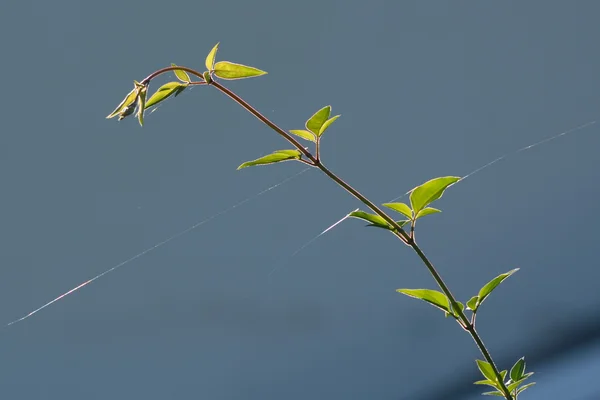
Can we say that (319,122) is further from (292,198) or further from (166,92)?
(292,198)

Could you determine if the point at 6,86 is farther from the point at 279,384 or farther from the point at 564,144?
the point at 564,144

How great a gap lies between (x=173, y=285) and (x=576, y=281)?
22.6 inches

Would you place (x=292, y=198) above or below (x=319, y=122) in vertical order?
above

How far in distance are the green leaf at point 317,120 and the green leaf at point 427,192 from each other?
48 mm

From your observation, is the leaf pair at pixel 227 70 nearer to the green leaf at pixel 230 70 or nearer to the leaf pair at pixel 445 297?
the green leaf at pixel 230 70

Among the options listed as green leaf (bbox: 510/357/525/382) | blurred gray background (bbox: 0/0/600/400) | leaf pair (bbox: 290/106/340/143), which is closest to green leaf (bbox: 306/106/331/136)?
leaf pair (bbox: 290/106/340/143)

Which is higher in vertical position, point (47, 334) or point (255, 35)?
point (255, 35)

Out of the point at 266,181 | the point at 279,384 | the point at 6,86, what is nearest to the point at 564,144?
the point at 266,181

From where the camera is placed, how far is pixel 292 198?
34.1 inches

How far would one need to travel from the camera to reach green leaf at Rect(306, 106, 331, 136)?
0.25 meters

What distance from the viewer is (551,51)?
81cm

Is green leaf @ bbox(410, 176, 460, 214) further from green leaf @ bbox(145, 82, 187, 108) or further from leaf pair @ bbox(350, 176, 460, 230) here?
green leaf @ bbox(145, 82, 187, 108)

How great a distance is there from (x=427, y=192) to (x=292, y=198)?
23.8 inches

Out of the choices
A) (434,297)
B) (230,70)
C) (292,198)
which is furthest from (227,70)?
(292,198)
